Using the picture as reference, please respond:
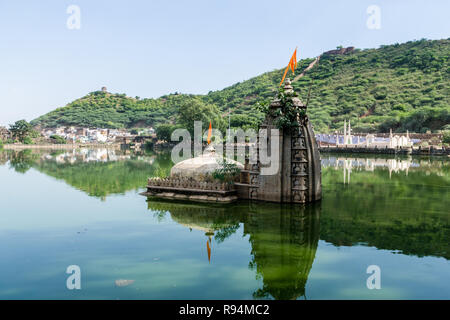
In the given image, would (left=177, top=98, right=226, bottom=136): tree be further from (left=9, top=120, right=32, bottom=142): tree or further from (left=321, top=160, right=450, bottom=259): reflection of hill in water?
(left=9, top=120, right=32, bottom=142): tree

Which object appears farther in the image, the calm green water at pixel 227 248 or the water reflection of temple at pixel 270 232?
the water reflection of temple at pixel 270 232

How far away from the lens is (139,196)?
806 inches

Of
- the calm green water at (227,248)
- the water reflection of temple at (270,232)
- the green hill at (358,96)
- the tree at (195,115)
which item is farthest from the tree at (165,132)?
the water reflection of temple at (270,232)

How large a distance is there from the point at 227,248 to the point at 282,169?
655cm

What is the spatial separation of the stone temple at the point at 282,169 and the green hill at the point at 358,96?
104ft

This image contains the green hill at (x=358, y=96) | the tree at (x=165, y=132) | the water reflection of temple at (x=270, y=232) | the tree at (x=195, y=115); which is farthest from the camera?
the tree at (x=165, y=132)

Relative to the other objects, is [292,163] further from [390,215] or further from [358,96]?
[358,96]

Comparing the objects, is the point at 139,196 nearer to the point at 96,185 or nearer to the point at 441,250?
the point at 96,185

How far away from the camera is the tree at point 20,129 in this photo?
111188 mm

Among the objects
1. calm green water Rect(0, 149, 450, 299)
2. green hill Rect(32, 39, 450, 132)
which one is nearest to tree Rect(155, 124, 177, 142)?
green hill Rect(32, 39, 450, 132)

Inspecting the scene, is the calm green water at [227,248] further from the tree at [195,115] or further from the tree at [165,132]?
the tree at [165,132]

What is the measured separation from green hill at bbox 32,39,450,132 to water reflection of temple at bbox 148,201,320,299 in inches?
1328
